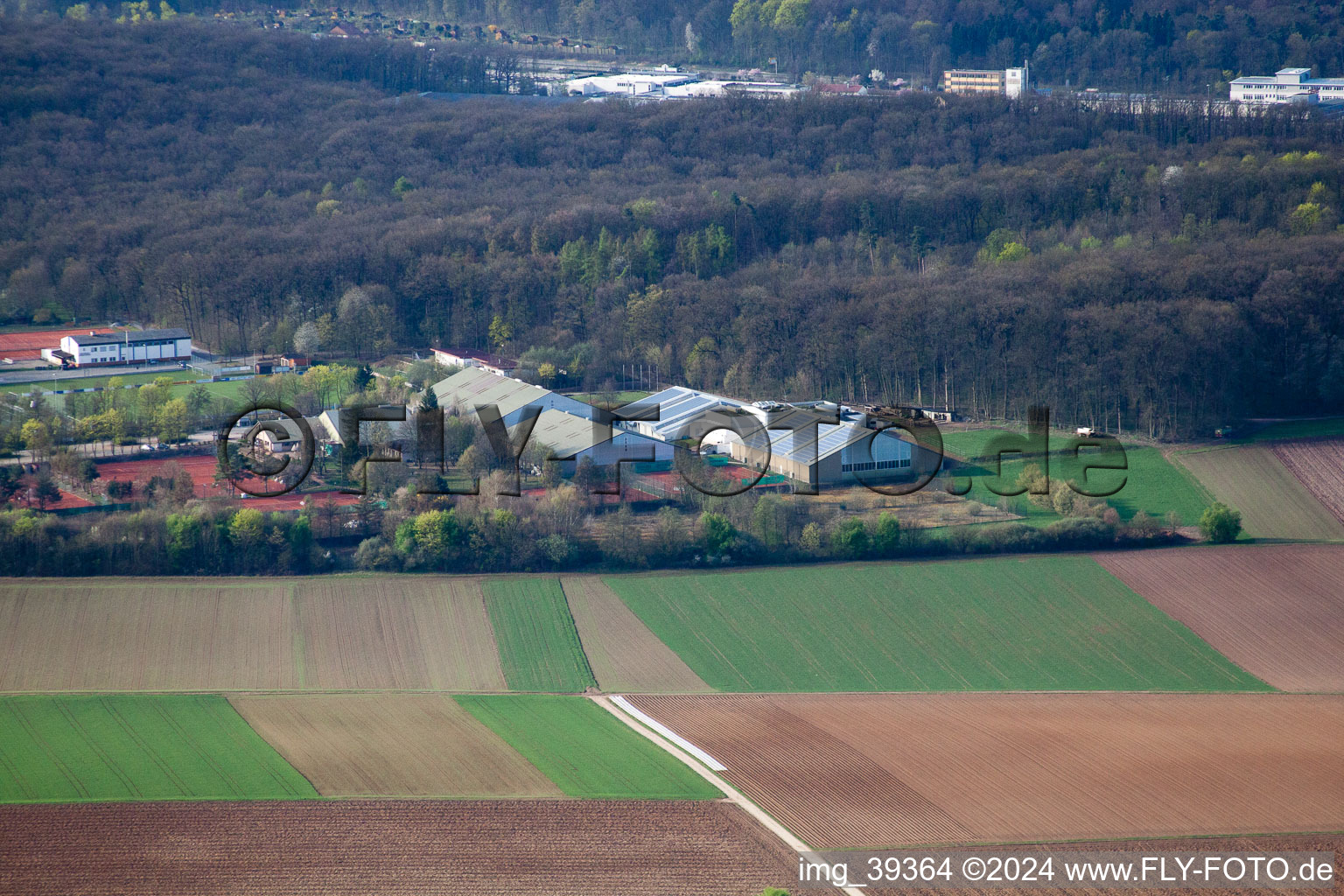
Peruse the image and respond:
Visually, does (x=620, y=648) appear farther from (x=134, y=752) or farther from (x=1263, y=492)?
(x=1263, y=492)

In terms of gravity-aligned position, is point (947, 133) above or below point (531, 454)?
above

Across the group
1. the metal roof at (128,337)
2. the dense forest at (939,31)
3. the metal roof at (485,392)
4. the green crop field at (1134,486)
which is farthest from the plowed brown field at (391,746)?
the dense forest at (939,31)

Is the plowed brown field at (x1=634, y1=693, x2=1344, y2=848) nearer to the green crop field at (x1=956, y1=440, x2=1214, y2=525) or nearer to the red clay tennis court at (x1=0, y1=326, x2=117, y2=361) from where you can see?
the green crop field at (x1=956, y1=440, x2=1214, y2=525)

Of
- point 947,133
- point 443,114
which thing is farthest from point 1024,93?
point 443,114

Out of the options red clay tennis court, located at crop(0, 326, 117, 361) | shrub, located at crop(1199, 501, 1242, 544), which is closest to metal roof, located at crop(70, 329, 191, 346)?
red clay tennis court, located at crop(0, 326, 117, 361)

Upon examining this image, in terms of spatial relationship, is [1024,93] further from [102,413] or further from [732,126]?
[102,413]
